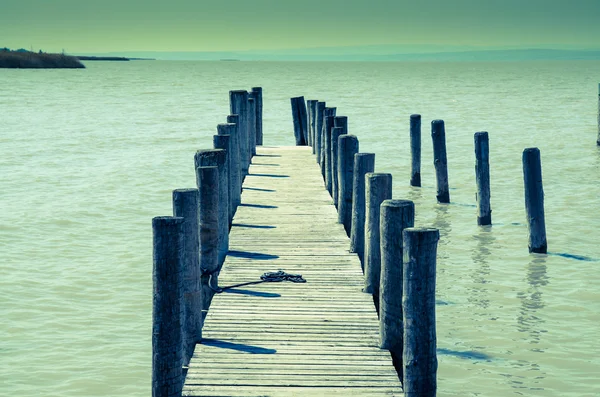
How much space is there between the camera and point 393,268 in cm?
651

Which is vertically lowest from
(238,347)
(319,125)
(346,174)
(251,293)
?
(238,347)

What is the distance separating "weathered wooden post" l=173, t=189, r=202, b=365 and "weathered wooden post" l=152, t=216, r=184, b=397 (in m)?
0.78

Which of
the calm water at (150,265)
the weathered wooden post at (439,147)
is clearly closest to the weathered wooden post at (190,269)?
the calm water at (150,265)

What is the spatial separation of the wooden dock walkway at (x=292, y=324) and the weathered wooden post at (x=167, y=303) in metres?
0.21

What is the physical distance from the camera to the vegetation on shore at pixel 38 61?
13250 cm

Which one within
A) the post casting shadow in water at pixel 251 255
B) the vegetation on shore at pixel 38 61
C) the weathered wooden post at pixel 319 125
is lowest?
the post casting shadow in water at pixel 251 255

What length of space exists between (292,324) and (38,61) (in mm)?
140393

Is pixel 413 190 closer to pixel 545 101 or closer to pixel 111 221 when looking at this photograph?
pixel 111 221

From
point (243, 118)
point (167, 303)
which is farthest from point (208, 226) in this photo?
point (243, 118)

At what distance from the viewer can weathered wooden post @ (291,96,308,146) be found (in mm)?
22516

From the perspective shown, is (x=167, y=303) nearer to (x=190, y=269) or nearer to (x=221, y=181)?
(x=190, y=269)

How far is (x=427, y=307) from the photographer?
560cm

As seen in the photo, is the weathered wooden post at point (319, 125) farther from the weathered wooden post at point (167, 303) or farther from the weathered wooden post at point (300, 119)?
the weathered wooden post at point (167, 303)

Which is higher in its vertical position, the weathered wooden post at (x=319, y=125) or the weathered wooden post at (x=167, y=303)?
the weathered wooden post at (x=319, y=125)
